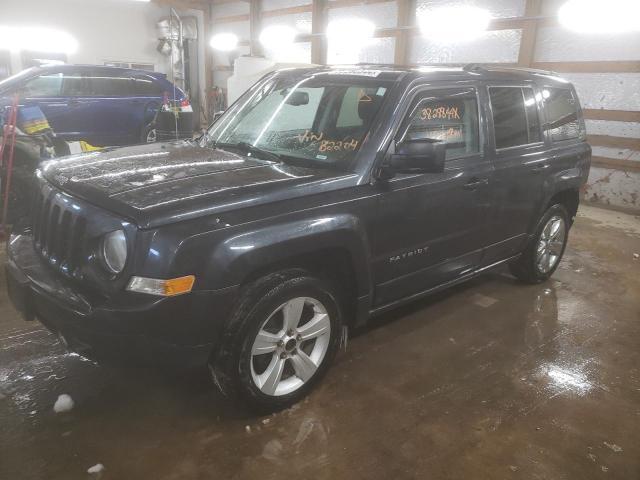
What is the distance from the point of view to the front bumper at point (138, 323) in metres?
2.07

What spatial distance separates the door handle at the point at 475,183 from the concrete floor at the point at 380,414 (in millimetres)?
1076

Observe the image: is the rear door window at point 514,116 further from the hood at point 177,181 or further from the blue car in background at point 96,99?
the blue car in background at point 96,99

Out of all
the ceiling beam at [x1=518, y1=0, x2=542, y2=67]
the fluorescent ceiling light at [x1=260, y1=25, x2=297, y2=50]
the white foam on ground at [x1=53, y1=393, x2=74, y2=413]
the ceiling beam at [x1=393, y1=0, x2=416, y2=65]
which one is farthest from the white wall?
the white foam on ground at [x1=53, y1=393, x2=74, y2=413]

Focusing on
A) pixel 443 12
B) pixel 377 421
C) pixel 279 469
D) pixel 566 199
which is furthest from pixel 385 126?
pixel 443 12

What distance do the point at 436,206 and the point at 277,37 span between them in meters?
11.7

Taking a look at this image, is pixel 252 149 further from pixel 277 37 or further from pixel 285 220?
pixel 277 37

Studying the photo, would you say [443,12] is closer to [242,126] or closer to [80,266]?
[242,126]

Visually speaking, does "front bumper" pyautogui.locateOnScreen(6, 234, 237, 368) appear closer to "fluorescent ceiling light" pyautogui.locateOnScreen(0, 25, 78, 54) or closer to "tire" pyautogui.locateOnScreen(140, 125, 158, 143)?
"tire" pyautogui.locateOnScreen(140, 125, 158, 143)

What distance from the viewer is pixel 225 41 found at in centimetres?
1488

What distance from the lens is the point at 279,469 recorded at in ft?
7.41

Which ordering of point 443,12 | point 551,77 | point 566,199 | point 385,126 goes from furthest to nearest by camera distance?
point 443,12 < point 566,199 < point 551,77 < point 385,126

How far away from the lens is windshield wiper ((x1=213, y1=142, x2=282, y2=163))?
2.96m

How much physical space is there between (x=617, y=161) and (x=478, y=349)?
630 cm

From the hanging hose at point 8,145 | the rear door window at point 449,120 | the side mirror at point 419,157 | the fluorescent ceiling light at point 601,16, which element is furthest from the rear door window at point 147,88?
the side mirror at point 419,157
